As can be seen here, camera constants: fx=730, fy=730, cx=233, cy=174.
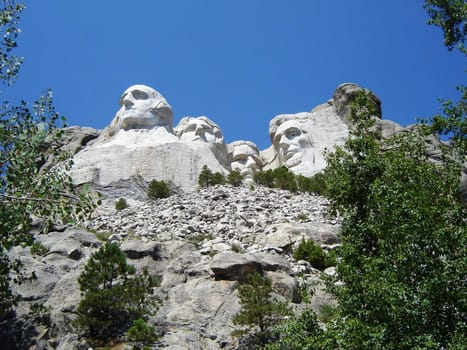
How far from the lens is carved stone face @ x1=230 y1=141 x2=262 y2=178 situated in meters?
52.6

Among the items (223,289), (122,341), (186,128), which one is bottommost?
(122,341)

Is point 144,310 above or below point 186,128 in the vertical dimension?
below

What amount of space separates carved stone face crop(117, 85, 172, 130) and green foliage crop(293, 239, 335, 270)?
23.2m

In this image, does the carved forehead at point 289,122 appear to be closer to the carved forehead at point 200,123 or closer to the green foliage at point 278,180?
the carved forehead at point 200,123

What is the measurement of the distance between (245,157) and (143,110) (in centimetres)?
1011

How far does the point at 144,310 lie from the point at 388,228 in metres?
8.74

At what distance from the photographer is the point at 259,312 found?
18.4 metres

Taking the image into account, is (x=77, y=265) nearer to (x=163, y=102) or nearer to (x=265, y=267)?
(x=265, y=267)

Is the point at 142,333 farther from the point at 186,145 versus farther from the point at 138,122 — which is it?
the point at 138,122

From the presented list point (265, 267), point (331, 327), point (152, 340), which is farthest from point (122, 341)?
point (331, 327)

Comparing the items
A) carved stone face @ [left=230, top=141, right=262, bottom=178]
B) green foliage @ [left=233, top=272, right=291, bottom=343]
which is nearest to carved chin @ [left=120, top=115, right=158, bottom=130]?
carved stone face @ [left=230, top=141, right=262, bottom=178]

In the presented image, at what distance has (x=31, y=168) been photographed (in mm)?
14836

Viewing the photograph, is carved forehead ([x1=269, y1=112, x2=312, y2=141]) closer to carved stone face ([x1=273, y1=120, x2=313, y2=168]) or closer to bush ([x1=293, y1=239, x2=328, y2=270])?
carved stone face ([x1=273, y1=120, x2=313, y2=168])

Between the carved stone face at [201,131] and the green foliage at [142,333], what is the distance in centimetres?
2983
